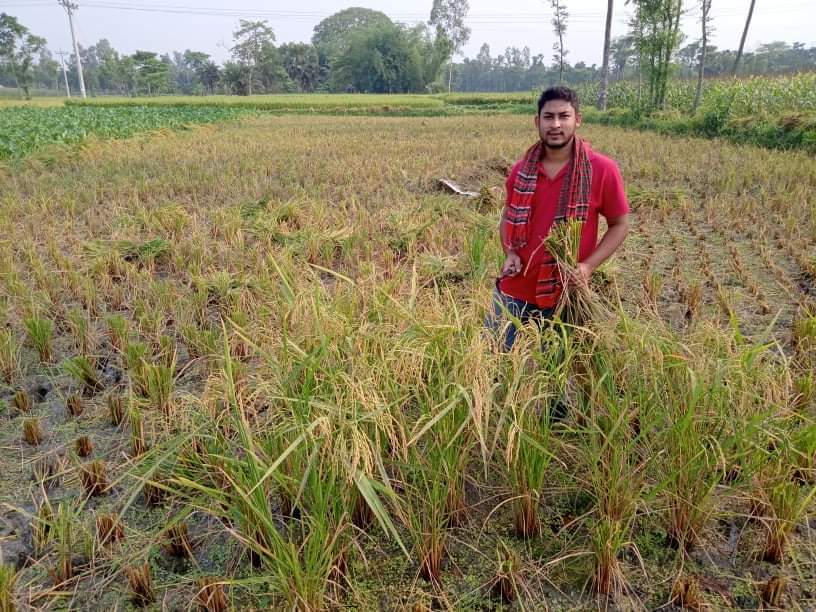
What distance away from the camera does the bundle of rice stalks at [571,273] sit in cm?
198

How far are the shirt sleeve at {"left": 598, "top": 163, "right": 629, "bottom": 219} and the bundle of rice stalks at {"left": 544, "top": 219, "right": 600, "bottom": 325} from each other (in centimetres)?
21

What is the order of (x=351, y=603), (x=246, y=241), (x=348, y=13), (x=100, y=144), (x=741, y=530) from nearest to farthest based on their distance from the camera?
(x=351, y=603) → (x=741, y=530) → (x=246, y=241) → (x=100, y=144) → (x=348, y=13)

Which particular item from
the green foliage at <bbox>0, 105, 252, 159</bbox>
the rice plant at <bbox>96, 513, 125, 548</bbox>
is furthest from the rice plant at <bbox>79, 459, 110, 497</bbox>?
the green foliage at <bbox>0, 105, 252, 159</bbox>

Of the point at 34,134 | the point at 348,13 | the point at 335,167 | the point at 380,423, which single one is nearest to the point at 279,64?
the point at 348,13

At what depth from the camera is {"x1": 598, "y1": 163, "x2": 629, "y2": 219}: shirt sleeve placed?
2121mm

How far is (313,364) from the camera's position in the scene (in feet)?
5.41

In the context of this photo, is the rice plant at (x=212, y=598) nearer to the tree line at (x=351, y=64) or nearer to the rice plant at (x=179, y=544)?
the rice plant at (x=179, y=544)

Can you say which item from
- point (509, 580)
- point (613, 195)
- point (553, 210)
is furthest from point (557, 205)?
point (509, 580)

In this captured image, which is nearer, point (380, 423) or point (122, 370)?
point (380, 423)

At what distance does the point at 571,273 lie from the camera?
1.98 m

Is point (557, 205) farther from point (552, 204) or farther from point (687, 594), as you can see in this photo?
point (687, 594)

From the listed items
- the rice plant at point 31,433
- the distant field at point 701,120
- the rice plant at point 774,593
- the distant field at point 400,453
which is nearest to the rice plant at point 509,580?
the distant field at point 400,453

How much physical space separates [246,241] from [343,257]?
3.45 ft

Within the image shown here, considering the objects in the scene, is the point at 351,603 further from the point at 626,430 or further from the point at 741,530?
the point at 741,530
